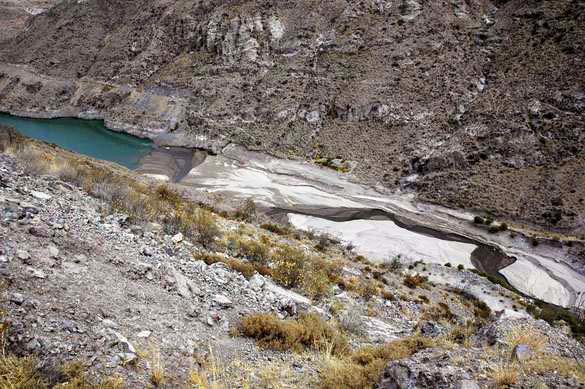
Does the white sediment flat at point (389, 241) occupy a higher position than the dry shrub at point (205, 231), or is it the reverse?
the dry shrub at point (205, 231)

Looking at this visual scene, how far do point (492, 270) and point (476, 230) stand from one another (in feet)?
23.7

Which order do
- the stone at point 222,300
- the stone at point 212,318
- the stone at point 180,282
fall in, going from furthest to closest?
the stone at point 222,300
the stone at point 180,282
the stone at point 212,318

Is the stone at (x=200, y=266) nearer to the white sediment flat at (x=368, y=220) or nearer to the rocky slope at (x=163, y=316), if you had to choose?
the rocky slope at (x=163, y=316)

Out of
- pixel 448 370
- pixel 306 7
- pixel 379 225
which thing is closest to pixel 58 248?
pixel 448 370

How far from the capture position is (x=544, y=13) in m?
55.6

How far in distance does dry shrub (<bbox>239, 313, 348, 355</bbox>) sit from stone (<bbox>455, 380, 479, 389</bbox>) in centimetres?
263

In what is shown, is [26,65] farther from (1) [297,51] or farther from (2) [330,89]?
(2) [330,89]

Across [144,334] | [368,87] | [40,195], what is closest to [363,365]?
[144,334]

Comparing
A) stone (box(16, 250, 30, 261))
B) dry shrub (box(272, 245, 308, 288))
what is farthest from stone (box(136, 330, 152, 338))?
dry shrub (box(272, 245, 308, 288))

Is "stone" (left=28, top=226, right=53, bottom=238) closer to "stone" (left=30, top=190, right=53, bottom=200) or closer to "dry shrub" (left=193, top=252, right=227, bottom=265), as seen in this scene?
"stone" (left=30, top=190, right=53, bottom=200)

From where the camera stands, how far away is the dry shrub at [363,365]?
6.19 metres

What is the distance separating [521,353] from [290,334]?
4132 millimetres

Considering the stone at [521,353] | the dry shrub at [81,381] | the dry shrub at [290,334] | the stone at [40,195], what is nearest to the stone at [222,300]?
the dry shrub at [290,334]

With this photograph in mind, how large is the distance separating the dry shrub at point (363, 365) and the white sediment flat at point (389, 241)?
25.0 meters
